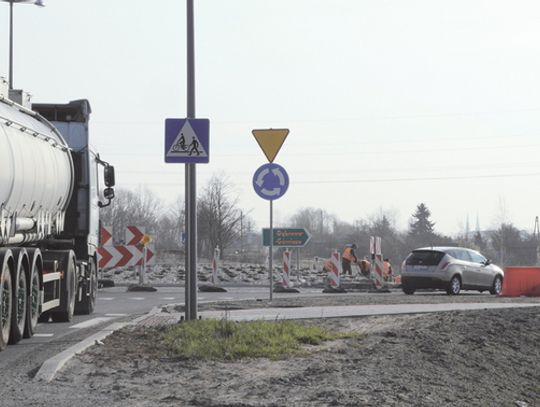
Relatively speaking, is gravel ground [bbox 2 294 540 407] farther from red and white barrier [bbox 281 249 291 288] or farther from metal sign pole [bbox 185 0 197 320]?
red and white barrier [bbox 281 249 291 288]

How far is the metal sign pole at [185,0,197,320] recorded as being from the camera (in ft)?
44.3

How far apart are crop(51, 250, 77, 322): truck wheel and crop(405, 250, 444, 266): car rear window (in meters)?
13.6

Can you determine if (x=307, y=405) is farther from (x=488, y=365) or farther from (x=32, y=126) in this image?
(x=32, y=126)

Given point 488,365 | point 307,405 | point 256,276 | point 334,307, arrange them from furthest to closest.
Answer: point 256,276 → point 334,307 → point 488,365 → point 307,405

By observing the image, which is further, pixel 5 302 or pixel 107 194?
pixel 107 194

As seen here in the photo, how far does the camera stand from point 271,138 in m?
18.3

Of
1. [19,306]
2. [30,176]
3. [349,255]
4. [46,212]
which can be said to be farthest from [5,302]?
[349,255]

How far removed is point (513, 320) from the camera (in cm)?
1488

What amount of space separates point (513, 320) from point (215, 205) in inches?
2059

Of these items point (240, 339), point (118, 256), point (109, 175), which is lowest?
point (240, 339)

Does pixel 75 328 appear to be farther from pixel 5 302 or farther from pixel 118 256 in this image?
pixel 118 256

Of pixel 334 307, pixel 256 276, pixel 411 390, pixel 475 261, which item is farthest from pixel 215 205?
pixel 411 390

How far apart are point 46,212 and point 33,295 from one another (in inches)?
72.8


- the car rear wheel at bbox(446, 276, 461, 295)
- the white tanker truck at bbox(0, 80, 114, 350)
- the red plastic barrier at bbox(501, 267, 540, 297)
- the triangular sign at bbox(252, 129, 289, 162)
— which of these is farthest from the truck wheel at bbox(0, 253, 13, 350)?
the red plastic barrier at bbox(501, 267, 540, 297)
